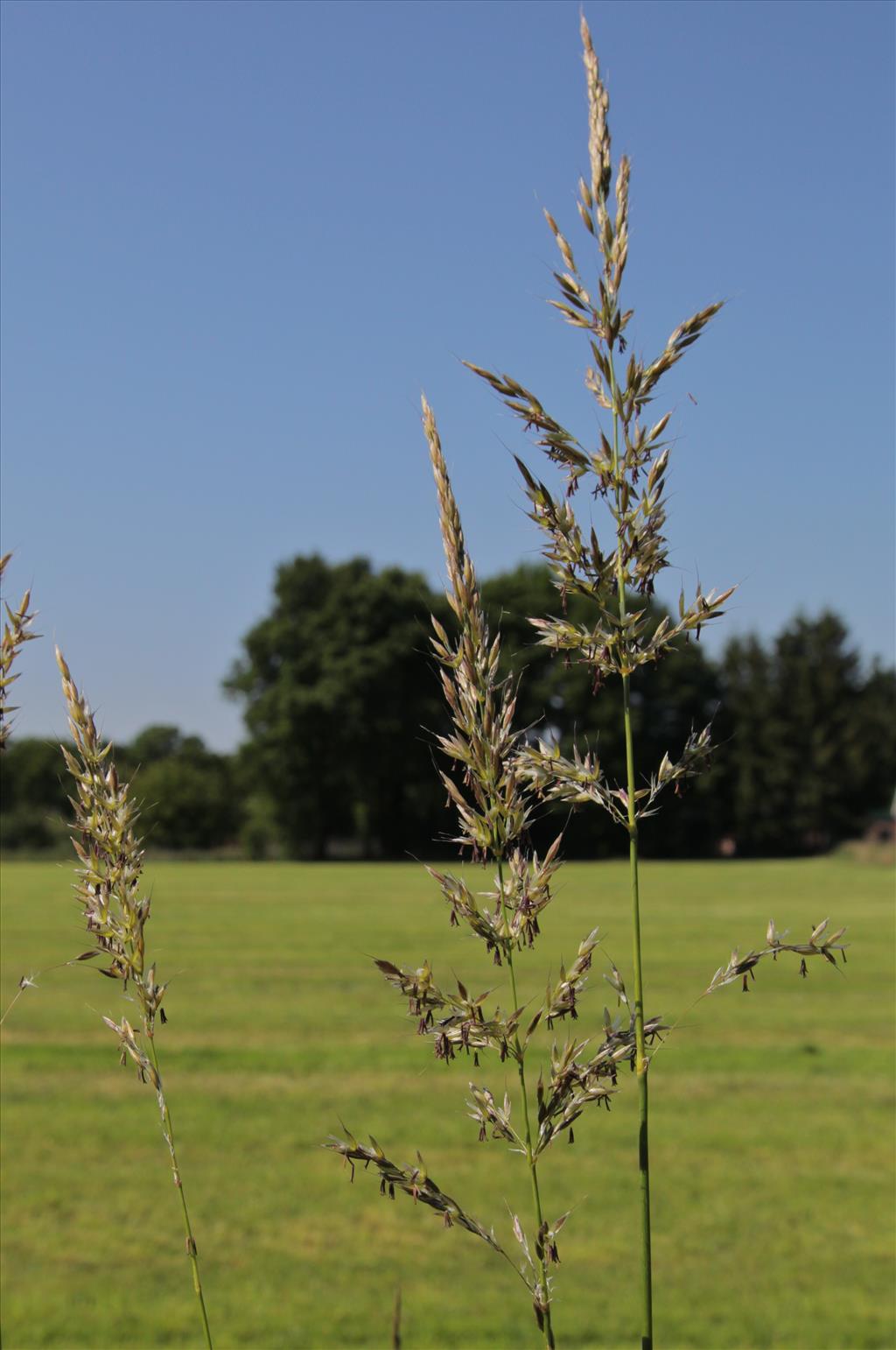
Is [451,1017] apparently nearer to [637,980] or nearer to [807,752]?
[637,980]

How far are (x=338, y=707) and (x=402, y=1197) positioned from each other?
77.0m

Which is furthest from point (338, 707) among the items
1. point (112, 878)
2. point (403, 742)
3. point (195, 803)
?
point (112, 878)

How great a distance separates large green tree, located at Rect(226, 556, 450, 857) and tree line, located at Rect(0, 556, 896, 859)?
0.45ft

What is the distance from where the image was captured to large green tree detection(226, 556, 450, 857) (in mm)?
90812

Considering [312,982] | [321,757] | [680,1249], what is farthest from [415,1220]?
[321,757]

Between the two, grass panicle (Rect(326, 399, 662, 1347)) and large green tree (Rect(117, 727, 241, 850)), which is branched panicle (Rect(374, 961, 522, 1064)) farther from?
large green tree (Rect(117, 727, 241, 850))

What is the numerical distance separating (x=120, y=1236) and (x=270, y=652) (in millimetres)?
84995

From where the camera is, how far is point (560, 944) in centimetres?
2984

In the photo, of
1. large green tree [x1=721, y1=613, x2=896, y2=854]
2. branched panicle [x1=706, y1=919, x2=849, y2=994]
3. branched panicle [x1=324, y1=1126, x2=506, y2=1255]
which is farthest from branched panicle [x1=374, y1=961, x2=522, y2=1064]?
large green tree [x1=721, y1=613, x2=896, y2=854]

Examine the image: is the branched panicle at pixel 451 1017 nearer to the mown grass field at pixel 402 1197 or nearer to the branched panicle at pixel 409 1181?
the branched panicle at pixel 409 1181

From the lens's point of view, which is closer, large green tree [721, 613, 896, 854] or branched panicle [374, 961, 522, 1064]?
branched panicle [374, 961, 522, 1064]

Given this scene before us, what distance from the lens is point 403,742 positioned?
9212cm

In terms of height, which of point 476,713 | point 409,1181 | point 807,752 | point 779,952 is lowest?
point 409,1181

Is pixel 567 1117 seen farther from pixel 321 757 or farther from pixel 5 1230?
pixel 321 757
